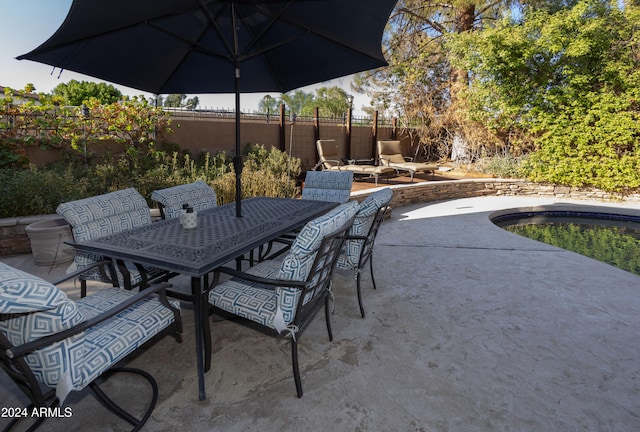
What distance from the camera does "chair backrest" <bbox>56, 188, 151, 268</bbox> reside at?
234cm

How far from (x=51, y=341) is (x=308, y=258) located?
1.10m

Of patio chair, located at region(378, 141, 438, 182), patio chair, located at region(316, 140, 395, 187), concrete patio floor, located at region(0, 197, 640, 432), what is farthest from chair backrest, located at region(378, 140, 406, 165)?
concrete patio floor, located at region(0, 197, 640, 432)

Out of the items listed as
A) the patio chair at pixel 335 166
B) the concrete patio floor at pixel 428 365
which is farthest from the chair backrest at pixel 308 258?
the patio chair at pixel 335 166

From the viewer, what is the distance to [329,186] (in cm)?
443

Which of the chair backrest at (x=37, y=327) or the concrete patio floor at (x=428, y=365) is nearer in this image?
the chair backrest at (x=37, y=327)

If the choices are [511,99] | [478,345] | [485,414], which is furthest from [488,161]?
[485,414]

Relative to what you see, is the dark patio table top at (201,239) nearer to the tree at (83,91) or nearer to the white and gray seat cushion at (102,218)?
the white and gray seat cushion at (102,218)

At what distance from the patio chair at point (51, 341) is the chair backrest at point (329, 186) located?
2.87m

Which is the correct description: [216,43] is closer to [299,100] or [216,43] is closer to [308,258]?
[308,258]

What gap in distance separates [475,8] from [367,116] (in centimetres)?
439

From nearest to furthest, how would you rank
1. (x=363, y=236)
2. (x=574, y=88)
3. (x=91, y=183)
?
(x=363, y=236) < (x=91, y=183) < (x=574, y=88)

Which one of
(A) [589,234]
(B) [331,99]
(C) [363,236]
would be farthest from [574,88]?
(B) [331,99]

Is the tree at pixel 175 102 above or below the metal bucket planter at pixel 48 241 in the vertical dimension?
above

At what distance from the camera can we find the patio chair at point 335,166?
8308mm
